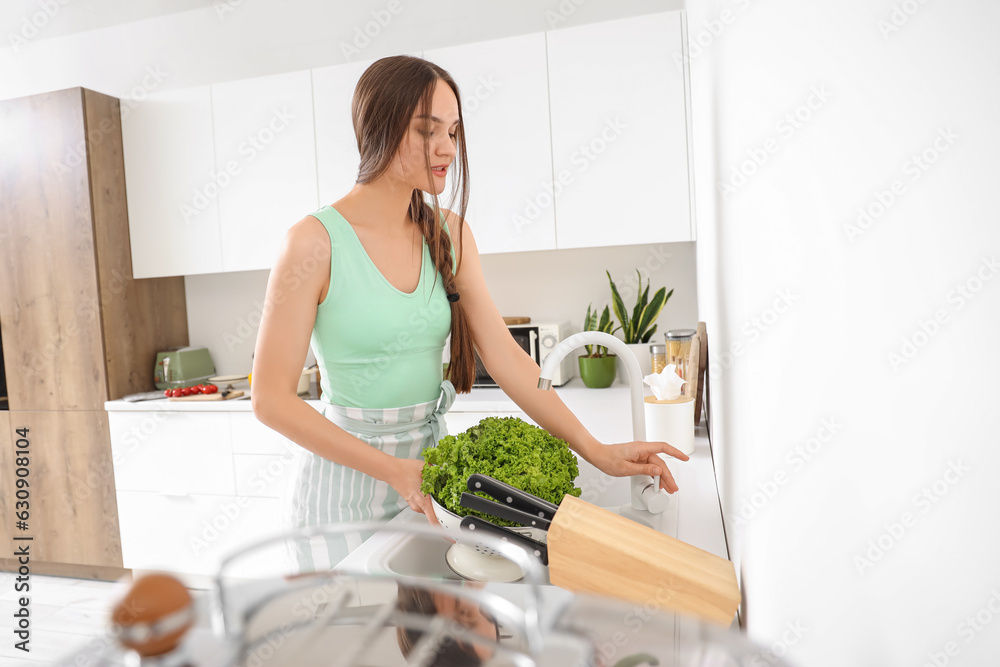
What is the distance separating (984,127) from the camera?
0.65 feet

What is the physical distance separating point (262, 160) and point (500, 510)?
245cm

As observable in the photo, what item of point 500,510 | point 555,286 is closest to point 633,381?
point 500,510

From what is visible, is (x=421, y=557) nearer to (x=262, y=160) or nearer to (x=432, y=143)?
(x=432, y=143)

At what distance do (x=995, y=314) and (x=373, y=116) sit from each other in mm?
1026

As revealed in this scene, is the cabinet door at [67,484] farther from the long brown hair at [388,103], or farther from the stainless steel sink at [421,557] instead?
the stainless steel sink at [421,557]

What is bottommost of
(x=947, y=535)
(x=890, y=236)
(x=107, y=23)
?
(x=947, y=535)

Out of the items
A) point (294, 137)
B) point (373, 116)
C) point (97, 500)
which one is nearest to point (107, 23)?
point (294, 137)

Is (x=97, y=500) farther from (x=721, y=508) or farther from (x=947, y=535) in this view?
(x=947, y=535)

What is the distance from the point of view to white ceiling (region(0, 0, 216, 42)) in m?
3.19

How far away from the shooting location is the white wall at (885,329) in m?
0.21

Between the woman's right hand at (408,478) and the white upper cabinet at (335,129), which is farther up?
the white upper cabinet at (335,129)

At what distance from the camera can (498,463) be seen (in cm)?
82

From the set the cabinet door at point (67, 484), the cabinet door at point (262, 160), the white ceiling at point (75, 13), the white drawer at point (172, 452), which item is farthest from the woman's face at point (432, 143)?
the white ceiling at point (75, 13)

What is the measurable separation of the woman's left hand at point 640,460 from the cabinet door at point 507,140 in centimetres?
155
